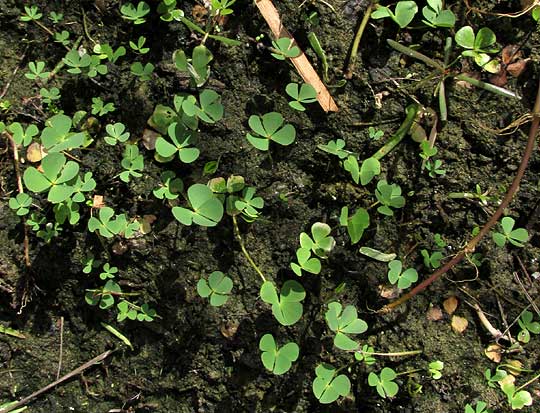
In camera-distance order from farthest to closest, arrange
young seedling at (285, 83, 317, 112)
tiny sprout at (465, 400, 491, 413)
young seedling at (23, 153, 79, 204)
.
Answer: tiny sprout at (465, 400, 491, 413) → young seedling at (285, 83, 317, 112) → young seedling at (23, 153, 79, 204)

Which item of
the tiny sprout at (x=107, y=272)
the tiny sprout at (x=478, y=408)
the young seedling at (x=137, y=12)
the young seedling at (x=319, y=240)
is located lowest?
the tiny sprout at (x=478, y=408)

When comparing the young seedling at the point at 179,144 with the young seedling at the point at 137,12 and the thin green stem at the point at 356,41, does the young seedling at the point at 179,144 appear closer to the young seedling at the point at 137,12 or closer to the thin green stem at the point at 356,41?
the young seedling at the point at 137,12

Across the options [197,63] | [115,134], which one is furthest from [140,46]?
[115,134]

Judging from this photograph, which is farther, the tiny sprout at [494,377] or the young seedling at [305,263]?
the tiny sprout at [494,377]

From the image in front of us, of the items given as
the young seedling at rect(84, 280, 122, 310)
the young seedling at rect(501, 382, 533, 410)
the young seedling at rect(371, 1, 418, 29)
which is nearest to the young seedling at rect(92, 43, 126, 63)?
the young seedling at rect(84, 280, 122, 310)

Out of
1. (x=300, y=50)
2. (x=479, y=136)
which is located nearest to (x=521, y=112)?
(x=479, y=136)

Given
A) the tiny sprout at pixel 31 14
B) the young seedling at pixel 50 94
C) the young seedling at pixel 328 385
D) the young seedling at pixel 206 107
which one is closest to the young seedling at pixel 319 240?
the young seedling at pixel 328 385

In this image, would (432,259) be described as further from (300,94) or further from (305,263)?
(300,94)

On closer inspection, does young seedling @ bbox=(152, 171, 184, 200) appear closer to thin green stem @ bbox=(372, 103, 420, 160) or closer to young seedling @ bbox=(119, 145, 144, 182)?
young seedling @ bbox=(119, 145, 144, 182)
